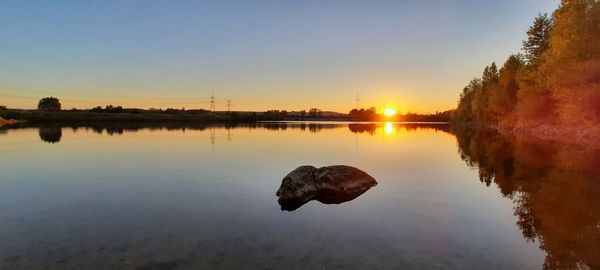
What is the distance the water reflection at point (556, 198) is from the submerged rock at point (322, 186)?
5847mm

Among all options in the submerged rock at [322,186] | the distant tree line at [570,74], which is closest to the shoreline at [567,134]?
the distant tree line at [570,74]

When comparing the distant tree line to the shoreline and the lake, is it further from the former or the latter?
the lake

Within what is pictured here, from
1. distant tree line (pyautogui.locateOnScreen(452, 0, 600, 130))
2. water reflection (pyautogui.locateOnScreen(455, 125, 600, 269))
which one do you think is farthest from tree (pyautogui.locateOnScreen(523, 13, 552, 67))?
water reflection (pyautogui.locateOnScreen(455, 125, 600, 269))

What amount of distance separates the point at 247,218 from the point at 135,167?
520 inches

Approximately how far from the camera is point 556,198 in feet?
45.0

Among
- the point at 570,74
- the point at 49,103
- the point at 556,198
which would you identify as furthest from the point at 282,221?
the point at 49,103

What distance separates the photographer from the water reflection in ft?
28.1

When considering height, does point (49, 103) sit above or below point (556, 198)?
above

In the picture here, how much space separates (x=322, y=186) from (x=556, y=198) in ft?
28.8

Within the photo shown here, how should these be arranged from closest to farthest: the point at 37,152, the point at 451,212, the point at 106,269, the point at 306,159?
the point at 106,269
the point at 451,212
the point at 306,159
the point at 37,152

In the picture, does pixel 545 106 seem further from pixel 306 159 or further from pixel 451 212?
pixel 451 212

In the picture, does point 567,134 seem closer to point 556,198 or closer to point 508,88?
point 508,88

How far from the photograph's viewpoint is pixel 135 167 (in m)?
21.7

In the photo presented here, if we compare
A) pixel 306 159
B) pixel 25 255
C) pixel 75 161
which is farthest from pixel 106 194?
pixel 306 159
